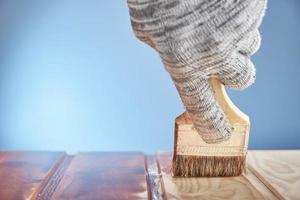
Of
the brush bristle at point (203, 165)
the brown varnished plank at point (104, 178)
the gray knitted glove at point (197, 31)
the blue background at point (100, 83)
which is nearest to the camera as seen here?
the gray knitted glove at point (197, 31)

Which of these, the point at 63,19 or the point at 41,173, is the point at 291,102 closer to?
the point at 63,19

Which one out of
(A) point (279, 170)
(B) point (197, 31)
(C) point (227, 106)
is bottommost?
(A) point (279, 170)

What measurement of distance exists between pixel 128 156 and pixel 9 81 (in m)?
0.68

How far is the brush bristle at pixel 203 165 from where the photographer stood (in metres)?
0.77

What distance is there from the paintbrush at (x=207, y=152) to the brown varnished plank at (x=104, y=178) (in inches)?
3.1

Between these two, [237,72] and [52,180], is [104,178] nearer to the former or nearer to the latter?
[52,180]

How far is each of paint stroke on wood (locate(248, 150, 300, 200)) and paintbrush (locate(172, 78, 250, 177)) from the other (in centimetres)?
6

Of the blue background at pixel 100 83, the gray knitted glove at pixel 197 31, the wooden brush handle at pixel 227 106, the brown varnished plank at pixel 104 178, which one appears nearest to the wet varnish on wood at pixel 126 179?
the brown varnished plank at pixel 104 178

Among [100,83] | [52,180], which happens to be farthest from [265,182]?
[100,83]

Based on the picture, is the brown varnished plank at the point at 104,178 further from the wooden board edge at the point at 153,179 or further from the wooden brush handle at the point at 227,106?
the wooden brush handle at the point at 227,106

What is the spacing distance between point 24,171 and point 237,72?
42 cm

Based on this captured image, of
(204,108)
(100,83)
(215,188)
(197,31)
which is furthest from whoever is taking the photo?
(100,83)

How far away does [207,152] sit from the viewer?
0.77 metres

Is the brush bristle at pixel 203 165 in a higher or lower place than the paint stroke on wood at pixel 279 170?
higher
